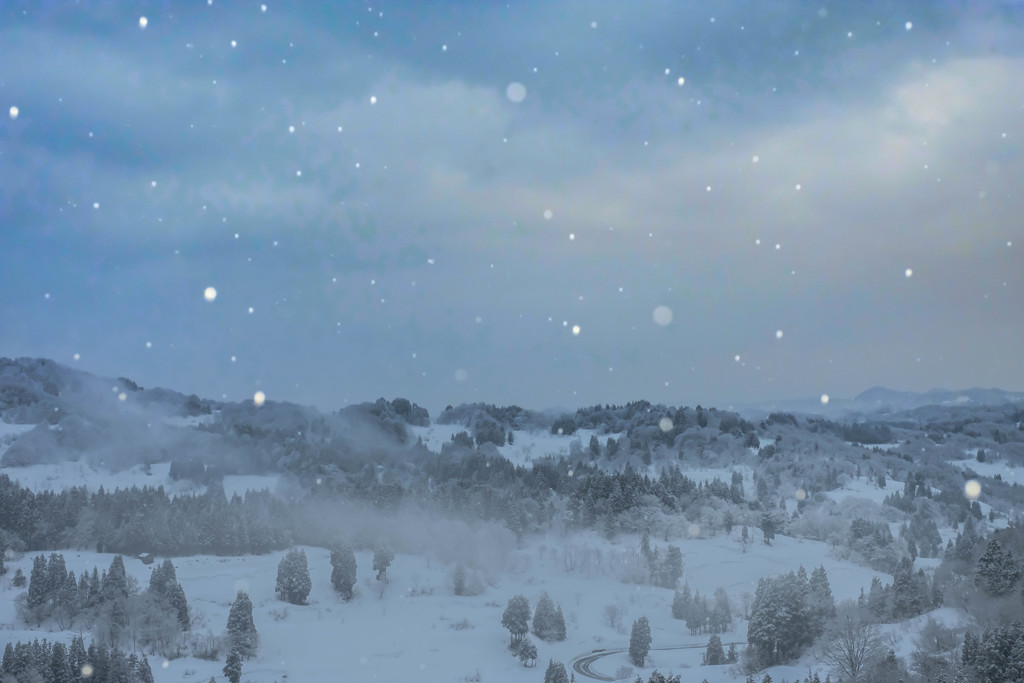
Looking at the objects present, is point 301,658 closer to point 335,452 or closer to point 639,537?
point 639,537

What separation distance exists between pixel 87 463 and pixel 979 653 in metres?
168

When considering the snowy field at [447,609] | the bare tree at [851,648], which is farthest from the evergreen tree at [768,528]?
the bare tree at [851,648]

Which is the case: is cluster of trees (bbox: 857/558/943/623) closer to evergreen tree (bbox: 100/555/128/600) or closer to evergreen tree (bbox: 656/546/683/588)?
evergreen tree (bbox: 656/546/683/588)

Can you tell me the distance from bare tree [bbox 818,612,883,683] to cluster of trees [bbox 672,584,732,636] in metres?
36.0

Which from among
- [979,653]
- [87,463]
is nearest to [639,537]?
[979,653]

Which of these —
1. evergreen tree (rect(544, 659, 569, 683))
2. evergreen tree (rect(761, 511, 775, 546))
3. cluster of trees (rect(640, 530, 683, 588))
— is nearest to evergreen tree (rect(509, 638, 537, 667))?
evergreen tree (rect(544, 659, 569, 683))

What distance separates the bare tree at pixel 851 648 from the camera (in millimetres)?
45312

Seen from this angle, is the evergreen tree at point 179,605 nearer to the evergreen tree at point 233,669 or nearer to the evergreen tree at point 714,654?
the evergreen tree at point 233,669

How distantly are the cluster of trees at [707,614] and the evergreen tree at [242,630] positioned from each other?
45.6 m

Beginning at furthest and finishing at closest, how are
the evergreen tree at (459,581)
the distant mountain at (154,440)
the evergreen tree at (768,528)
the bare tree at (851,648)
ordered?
the distant mountain at (154,440), the evergreen tree at (768,528), the evergreen tree at (459,581), the bare tree at (851,648)

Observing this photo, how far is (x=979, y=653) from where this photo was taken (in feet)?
126

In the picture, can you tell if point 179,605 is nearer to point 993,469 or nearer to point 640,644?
point 640,644

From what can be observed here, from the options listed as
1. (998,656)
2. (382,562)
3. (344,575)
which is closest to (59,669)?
(344,575)

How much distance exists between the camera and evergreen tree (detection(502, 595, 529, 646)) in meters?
77.2
